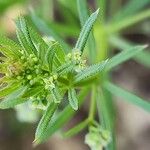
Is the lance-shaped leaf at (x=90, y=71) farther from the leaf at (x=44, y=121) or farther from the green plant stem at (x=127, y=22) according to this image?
the green plant stem at (x=127, y=22)

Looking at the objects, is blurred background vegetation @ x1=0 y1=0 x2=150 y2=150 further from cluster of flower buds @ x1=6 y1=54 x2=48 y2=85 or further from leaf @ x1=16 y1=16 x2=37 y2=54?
cluster of flower buds @ x1=6 y1=54 x2=48 y2=85

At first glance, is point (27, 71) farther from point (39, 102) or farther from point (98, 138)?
point (98, 138)

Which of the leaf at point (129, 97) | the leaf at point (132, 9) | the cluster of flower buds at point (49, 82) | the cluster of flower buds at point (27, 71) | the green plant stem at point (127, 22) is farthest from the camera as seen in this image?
the leaf at point (132, 9)

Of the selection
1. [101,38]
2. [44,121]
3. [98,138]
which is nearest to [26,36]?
[44,121]

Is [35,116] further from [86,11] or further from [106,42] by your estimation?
[86,11]

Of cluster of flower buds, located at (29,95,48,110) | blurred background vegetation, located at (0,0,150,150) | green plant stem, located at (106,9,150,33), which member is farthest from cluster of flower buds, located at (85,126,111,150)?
blurred background vegetation, located at (0,0,150,150)

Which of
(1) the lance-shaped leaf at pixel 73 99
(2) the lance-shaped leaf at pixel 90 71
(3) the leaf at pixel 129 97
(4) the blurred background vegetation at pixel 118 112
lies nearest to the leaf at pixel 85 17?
(3) the leaf at pixel 129 97

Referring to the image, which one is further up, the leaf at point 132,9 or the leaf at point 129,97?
the leaf at point 132,9
